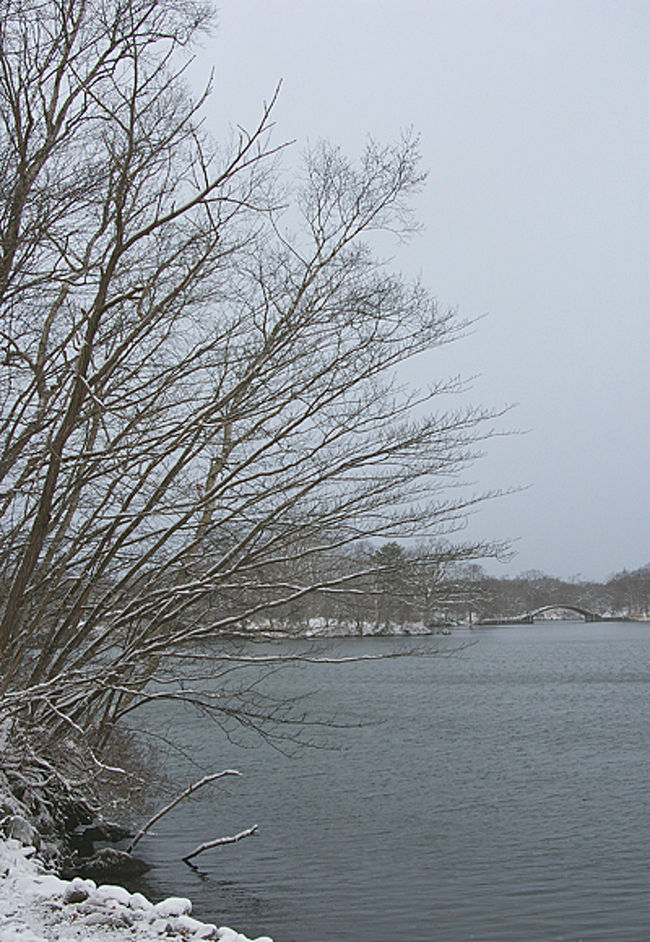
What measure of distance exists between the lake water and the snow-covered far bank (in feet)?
7.88

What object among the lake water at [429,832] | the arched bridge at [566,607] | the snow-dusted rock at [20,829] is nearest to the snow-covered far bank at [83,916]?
the snow-dusted rock at [20,829]

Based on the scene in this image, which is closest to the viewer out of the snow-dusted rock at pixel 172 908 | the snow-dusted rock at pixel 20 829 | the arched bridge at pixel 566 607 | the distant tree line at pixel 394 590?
the snow-dusted rock at pixel 172 908

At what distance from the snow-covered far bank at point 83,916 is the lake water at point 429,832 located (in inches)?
94.5

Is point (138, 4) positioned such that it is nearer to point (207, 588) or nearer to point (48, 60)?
point (48, 60)

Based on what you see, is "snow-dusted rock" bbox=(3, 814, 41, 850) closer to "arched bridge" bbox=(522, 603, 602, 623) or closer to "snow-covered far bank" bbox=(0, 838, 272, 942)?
"snow-covered far bank" bbox=(0, 838, 272, 942)

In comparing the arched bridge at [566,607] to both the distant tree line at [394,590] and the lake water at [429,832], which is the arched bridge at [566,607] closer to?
the lake water at [429,832]

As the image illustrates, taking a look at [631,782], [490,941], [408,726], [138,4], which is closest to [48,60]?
[138,4]

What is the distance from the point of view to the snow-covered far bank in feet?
16.3

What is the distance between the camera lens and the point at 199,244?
8797mm

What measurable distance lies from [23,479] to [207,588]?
1943 millimetres

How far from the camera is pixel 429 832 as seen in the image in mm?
11906

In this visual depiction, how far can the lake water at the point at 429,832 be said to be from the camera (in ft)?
28.7

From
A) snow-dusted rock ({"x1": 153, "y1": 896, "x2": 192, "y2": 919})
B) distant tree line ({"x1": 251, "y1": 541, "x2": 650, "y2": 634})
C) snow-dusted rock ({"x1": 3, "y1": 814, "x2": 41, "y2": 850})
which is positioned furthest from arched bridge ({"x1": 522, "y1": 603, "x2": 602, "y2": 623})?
snow-dusted rock ({"x1": 153, "y1": 896, "x2": 192, "y2": 919})

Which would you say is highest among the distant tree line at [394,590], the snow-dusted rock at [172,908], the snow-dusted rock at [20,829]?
the distant tree line at [394,590]
